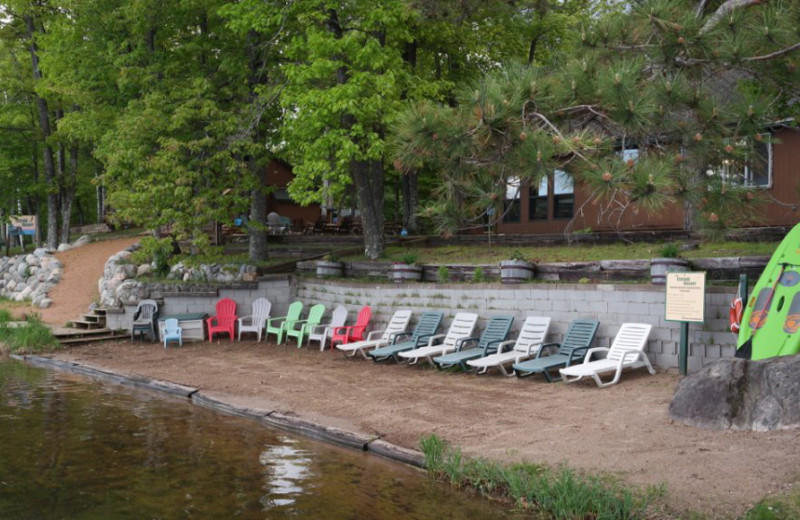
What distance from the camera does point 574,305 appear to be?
34.4 ft

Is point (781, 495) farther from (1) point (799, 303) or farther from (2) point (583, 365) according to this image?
(2) point (583, 365)

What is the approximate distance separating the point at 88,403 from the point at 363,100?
7.27 m

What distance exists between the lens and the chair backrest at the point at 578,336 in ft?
31.9

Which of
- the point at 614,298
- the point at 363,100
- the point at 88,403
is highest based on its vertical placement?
the point at 363,100

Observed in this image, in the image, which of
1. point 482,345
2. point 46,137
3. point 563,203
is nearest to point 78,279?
point 46,137

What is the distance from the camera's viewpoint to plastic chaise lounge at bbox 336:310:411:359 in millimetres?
12172

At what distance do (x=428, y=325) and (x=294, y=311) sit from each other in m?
3.60

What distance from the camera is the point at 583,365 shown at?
9.05 metres

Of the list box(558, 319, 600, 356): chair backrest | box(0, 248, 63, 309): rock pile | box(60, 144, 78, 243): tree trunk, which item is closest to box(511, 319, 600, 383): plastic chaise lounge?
box(558, 319, 600, 356): chair backrest

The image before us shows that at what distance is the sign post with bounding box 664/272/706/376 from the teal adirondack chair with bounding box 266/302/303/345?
25.1 feet

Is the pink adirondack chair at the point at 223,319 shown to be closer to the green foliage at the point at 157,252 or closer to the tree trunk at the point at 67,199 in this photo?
the green foliage at the point at 157,252

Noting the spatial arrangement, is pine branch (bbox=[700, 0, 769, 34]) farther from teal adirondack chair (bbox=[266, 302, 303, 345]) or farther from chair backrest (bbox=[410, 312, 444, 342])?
teal adirondack chair (bbox=[266, 302, 303, 345])

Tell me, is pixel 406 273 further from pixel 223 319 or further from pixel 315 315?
pixel 223 319

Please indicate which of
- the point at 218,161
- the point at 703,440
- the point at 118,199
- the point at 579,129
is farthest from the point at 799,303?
the point at 118,199
